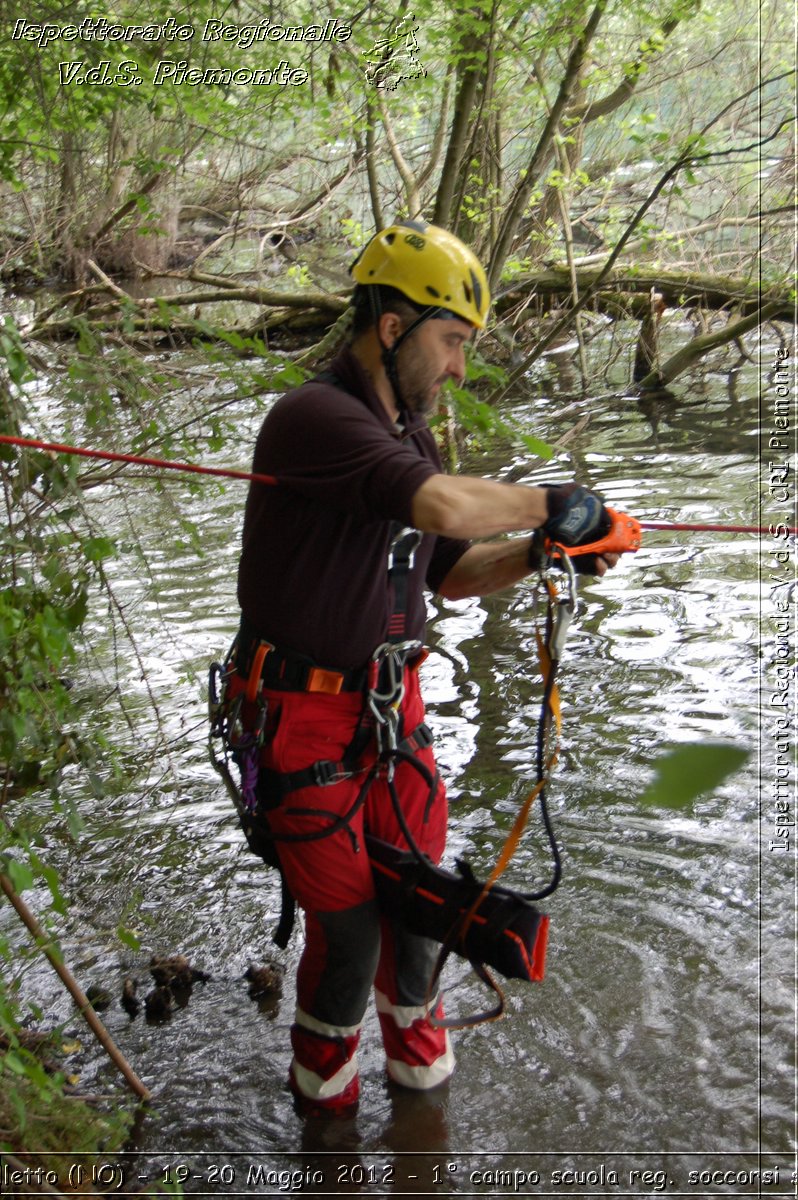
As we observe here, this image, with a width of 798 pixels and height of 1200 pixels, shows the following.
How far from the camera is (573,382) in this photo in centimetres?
1398

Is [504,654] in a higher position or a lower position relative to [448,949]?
lower

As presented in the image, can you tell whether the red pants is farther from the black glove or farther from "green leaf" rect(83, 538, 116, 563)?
the black glove

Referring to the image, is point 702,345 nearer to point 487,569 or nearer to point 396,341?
point 487,569

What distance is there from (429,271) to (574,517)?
76 centimetres

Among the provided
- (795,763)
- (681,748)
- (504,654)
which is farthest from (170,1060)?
(504,654)

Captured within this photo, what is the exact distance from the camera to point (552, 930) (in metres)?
3.99

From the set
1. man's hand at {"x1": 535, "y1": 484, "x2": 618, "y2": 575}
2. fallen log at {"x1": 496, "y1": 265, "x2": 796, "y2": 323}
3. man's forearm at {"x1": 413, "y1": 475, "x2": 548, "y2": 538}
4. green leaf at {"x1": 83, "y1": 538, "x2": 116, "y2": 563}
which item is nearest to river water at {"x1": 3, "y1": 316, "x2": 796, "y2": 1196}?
green leaf at {"x1": 83, "y1": 538, "x2": 116, "y2": 563}

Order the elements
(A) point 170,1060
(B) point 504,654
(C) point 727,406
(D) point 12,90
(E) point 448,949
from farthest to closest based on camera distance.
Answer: (C) point 727,406
(B) point 504,654
(D) point 12,90
(A) point 170,1060
(E) point 448,949

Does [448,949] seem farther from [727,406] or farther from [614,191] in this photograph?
[614,191]

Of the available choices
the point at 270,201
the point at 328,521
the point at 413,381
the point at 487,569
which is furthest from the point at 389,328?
the point at 270,201

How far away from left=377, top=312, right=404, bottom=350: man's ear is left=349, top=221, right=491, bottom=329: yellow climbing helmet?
66 mm

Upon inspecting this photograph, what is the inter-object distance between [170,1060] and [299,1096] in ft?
1.63

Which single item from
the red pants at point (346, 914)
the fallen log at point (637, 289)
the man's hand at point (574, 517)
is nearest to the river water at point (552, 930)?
the red pants at point (346, 914)

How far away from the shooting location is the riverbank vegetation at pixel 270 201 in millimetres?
3279
